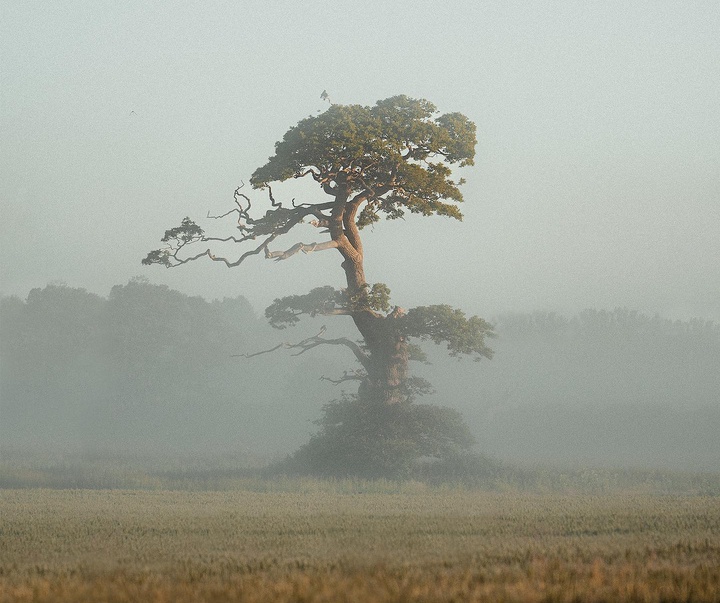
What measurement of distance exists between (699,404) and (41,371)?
214 ft

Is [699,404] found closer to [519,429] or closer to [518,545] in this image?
[519,429]

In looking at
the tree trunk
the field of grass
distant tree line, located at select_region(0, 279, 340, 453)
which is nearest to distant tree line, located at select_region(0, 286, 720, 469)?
distant tree line, located at select_region(0, 279, 340, 453)

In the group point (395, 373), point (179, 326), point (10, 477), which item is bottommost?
point (10, 477)

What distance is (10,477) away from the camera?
33.0 meters

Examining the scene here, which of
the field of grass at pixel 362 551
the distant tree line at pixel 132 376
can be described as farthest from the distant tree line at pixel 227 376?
the field of grass at pixel 362 551

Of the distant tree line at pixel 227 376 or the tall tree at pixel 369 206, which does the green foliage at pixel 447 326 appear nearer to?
the tall tree at pixel 369 206

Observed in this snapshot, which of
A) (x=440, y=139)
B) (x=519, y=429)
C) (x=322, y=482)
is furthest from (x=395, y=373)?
(x=519, y=429)

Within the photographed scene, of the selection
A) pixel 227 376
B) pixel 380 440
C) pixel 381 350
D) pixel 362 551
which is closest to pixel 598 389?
pixel 227 376

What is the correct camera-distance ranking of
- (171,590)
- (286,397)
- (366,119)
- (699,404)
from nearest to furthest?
(171,590) → (366,119) → (699,404) → (286,397)

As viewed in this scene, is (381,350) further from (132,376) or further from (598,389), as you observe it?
(132,376)

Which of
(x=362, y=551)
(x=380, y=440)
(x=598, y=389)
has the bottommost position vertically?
(x=362, y=551)

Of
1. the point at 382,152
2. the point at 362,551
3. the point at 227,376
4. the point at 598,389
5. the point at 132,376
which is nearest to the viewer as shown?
the point at 362,551

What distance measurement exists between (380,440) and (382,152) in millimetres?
10192

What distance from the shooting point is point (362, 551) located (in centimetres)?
1129
